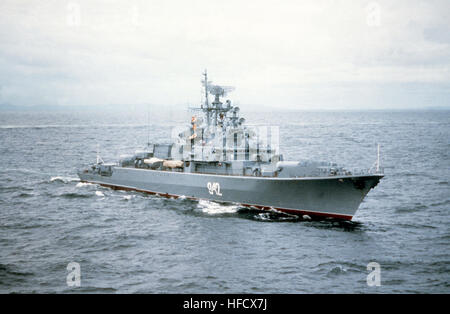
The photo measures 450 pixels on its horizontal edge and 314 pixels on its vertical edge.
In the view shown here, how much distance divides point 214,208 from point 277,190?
5.84 meters

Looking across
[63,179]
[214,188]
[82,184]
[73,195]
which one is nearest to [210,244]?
[214,188]

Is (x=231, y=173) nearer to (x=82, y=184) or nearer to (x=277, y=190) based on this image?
(x=277, y=190)

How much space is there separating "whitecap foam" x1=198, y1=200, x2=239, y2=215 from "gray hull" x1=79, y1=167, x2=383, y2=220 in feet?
1.83

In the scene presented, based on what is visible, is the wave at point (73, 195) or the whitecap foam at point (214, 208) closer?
the whitecap foam at point (214, 208)

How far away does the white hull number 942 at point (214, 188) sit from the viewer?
3528 centimetres

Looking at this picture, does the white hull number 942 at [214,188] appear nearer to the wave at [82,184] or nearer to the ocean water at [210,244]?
the ocean water at [210,244]

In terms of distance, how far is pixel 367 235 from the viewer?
2714cm

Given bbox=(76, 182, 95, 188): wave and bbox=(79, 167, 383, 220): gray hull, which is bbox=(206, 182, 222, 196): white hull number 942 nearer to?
bbox=(79, 167, 383, 220): gray hull

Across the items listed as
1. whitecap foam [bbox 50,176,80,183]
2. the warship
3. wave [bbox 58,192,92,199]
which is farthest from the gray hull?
whitecap foam [bbox 50,176,80,183]

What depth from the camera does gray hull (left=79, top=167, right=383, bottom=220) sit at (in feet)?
98.0

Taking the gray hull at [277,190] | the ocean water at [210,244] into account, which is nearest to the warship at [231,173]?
the gray hull at [277,190]
